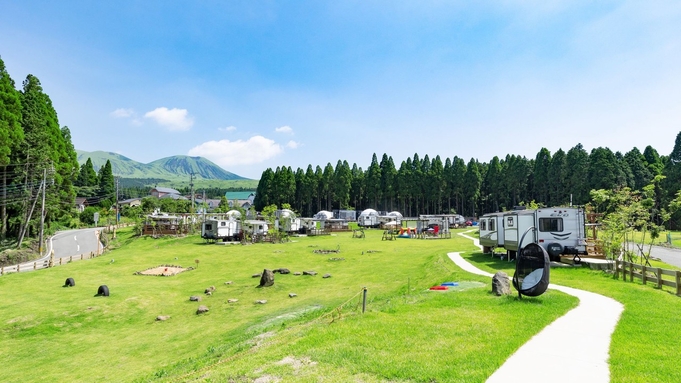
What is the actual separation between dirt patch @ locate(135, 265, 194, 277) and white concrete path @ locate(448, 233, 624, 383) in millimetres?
20470

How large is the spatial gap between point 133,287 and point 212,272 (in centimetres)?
530

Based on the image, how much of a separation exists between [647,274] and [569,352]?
10.8 metres

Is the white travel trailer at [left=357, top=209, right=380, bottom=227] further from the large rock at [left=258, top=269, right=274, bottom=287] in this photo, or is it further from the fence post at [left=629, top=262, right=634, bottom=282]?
the fence post at [left=629, top=262, right=634, bottom=282]

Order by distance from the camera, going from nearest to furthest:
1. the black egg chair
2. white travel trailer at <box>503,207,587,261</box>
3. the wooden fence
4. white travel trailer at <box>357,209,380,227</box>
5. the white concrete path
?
the white concrete path, the black egg chair, the wooden fence, white travel trailer at <box>503,207,587,261</box>, white travel trailer at <box>357,209,380,227</box>

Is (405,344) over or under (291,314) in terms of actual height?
over

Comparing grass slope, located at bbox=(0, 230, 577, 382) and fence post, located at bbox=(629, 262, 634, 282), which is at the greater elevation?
fence post, located at bbox=(629, 262, 634, 282)

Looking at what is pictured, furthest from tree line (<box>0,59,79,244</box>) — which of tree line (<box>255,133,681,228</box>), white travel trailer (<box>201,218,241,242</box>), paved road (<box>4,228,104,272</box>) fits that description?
tree line (<box>255,133,681,228</box>)

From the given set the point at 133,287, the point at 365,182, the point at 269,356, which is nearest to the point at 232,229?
the point at 133,287

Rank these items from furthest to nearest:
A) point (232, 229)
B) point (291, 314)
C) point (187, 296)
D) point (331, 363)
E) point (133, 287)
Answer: point (232, 229) < point (133, 287) < point (187, 296) < point (291, 314) < point (331, 363)

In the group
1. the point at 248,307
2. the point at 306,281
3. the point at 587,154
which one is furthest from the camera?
the point at 587,154

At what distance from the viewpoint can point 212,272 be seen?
75.5 feet

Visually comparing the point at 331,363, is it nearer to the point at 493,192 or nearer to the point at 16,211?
the point at 16,211

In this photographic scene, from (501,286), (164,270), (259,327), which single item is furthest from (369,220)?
(259,327)

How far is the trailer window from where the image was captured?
1962 centimetres
